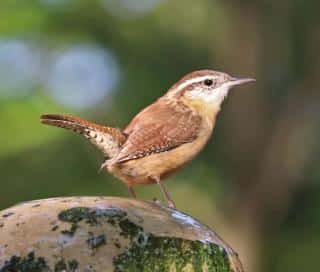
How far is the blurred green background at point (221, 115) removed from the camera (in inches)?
514

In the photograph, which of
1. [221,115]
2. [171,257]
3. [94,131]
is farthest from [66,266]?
[221,115]

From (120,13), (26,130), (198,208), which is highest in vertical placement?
(120,13)

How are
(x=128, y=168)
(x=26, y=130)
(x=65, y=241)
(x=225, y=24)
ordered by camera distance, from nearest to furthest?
(x=65, y=241), (x=128, y=168), (x=26, y=130), (x=225, y=24)

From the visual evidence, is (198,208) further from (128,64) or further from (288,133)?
(128,64)

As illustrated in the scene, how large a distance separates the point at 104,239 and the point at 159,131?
1.99 meters

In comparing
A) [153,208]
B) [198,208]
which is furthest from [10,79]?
[153,208]

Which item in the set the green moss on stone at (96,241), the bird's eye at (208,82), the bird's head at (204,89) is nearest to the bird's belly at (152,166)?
the bird's head at (204,89)

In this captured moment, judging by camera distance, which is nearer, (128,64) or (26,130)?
(26,130)

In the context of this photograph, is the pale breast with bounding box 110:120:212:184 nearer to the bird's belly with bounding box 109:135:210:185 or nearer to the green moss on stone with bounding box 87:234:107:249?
the bird's belly with bounding box 109:135:210:185

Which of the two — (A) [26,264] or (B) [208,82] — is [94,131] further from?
(A) [26,264]

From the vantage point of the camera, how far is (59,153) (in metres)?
14.1

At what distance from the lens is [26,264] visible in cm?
328

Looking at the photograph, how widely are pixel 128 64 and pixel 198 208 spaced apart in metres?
2.68

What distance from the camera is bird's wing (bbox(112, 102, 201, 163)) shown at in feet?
16.7
